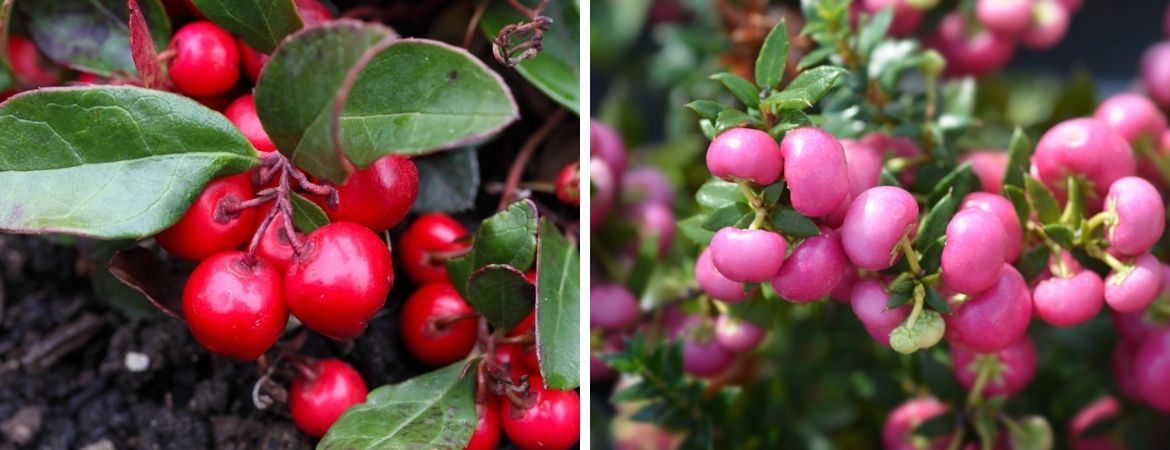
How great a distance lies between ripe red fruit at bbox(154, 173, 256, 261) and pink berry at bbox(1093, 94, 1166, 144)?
2.42 feet

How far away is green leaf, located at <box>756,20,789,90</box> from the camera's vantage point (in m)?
0.82

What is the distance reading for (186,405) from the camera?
38.5 inches

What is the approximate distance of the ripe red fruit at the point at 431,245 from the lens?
0.95 meters

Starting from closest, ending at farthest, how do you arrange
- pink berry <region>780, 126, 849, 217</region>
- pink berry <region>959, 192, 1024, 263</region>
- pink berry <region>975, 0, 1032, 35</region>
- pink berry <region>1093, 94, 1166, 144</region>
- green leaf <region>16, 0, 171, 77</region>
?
pink berry <region>780, 126, 849, 217</region>, pink berry <region>959, 192, 1024, 263</region>, green leaf <region>16, 0, 171, 77</region>, pink berry <region>1093, 94, 1166, 144</region>, pink berry <region>975, 0, 1032, 35</region>

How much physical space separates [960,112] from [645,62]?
522mm

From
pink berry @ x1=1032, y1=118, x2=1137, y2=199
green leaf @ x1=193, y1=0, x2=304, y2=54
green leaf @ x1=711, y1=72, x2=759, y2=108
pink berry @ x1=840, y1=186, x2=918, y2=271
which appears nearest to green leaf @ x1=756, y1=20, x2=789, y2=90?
green leaf @ x1=711, y1=72, x2=759, y2=108

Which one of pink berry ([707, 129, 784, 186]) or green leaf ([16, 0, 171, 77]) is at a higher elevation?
pink berry ([707, 129, 784, 186])

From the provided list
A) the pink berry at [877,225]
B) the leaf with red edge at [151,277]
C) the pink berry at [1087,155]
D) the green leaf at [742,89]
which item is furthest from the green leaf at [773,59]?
the leaf with red edge at [151,277]

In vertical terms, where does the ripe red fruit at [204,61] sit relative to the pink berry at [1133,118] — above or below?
Answer: above

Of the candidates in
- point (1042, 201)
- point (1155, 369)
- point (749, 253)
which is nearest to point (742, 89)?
point (749, 253)

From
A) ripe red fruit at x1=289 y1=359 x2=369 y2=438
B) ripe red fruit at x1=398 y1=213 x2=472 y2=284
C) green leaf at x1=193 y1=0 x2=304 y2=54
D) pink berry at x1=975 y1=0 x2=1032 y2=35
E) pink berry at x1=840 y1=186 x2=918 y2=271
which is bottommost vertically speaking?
ripe red fruit at x1=289 y1=359 x2=369 y2=438

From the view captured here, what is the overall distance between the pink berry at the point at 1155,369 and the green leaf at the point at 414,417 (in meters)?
0.57

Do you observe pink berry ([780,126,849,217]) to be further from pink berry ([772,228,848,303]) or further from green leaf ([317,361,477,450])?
green leaf ([317,361,477,450])

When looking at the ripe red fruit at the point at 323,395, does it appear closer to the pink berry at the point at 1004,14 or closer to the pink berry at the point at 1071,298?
the pink berry at the point at 1071,298
